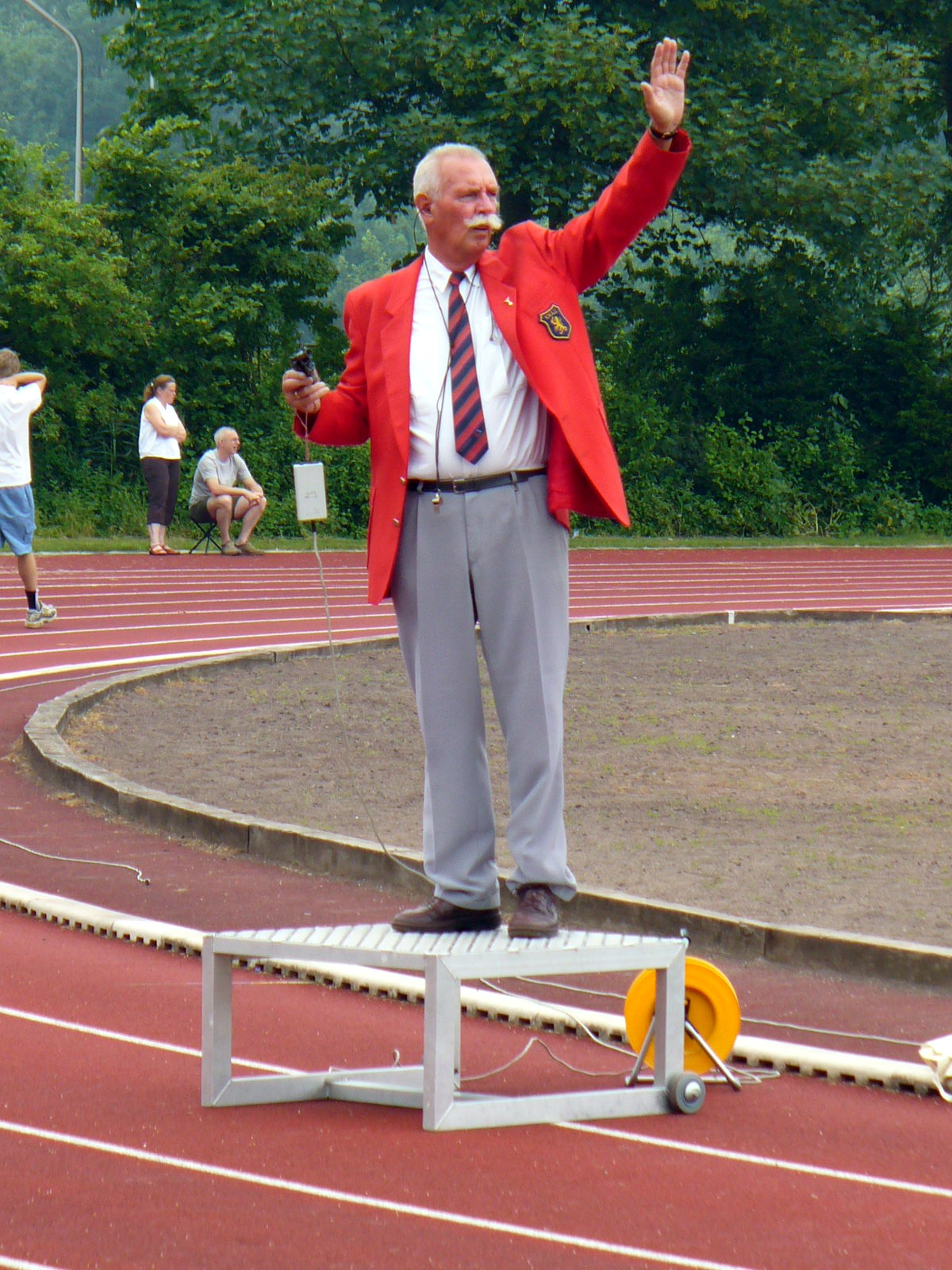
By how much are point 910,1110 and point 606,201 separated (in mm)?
2299

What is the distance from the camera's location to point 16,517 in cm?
1521

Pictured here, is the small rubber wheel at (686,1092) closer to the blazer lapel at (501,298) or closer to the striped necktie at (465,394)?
the striped necktie at (465,394)

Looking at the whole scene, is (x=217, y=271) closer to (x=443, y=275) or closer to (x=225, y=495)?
(x=225, y=495)

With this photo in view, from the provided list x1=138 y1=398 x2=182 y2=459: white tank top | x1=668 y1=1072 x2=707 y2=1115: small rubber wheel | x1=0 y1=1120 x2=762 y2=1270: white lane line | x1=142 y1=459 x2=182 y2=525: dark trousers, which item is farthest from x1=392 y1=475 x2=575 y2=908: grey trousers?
x1=138 y1=398 x2=182 y2=459: white tank top

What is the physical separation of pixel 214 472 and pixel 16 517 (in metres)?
8.47

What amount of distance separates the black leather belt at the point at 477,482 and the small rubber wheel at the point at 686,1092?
60.1 inches

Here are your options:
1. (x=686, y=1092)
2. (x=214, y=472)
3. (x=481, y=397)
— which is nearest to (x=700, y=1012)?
(x=686, y=1092)

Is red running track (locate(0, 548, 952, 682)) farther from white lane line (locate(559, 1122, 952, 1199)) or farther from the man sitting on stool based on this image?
white lane line (locate(559, 1122, 952, 1199))

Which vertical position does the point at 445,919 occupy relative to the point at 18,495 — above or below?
below

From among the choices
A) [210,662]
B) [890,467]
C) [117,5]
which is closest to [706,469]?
[890,467]

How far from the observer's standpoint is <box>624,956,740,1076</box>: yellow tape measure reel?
4594 millimetres

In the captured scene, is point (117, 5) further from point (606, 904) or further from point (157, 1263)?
point (157, 1263)

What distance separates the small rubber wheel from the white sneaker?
11.7m

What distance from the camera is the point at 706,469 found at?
3234 cm
